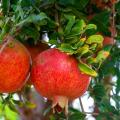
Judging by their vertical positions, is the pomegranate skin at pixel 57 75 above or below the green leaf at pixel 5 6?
below

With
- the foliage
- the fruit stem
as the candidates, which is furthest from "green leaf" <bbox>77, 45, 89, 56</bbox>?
the fruit stem

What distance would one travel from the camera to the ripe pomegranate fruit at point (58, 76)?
Answer: 886mm

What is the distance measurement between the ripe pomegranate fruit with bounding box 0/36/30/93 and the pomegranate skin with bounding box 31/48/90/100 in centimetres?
3

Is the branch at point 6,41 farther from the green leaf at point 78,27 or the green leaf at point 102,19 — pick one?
the green leaf at point 102,19

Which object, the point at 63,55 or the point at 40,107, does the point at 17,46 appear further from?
the point at 40,107

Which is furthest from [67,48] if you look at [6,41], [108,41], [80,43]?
[108,41]

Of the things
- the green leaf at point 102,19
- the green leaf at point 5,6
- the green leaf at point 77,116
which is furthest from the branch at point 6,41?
the green leaf at point 77,116

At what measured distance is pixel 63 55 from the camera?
2.96 feet

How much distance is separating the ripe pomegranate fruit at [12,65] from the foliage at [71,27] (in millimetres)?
34

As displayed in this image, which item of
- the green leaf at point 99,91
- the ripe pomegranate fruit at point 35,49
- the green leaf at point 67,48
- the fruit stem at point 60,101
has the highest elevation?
the green leaf at point 67,48

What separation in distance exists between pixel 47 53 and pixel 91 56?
0.11 m

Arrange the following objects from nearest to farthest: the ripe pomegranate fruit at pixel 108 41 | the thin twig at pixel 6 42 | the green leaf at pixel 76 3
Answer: the thin twig at pixel 6 42, the green leaf at pixel 76 3, the ripe pomegranate fruit at pixel 108 41

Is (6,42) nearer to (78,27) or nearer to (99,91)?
(78,27)

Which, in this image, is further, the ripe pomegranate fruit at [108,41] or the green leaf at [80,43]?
the ripe pomegranate fruit at [108,41]
